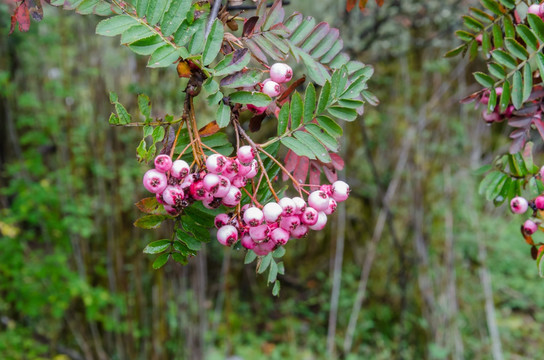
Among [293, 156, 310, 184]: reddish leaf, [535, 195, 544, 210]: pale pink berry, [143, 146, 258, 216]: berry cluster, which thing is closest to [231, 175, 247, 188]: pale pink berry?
[143, 146, 258, 216]: berry cluster

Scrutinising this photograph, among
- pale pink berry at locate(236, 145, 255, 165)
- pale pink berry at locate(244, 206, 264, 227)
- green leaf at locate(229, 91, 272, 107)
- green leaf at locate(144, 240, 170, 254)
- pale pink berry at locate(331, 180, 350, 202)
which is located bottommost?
green leaf at locate(144, 240, 170, 254)

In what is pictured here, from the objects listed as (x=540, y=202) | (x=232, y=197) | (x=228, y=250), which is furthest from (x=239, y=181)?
(x=228, y=250)

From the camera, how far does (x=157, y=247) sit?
1.17 ft

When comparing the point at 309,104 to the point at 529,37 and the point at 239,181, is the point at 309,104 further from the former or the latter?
the point at 529,37

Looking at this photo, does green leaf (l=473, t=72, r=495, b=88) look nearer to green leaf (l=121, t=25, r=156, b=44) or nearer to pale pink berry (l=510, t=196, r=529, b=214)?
pale pink berry (l=510, t=196, r=529, b=214)

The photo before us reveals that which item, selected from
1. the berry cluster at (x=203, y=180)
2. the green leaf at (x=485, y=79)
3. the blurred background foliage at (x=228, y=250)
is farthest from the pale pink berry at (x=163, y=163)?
the blurred background foliage at (x=228, y=250)

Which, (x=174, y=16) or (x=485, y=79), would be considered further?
(x=485, y=79)

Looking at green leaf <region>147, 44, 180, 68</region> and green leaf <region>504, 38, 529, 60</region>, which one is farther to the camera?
green leaf <region>504, 38, 529, 60</region>

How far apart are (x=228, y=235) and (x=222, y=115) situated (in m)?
0.10

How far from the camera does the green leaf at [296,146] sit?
360 mm

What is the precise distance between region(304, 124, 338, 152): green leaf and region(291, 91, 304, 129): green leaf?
10 millimetres

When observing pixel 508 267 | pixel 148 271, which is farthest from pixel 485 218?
pixel 148 271

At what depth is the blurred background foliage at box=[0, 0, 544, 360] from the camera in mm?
1626

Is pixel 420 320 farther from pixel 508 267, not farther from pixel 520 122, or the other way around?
pixel 520 122
